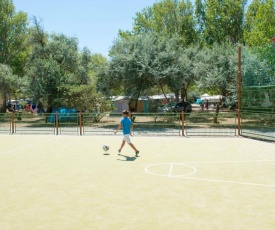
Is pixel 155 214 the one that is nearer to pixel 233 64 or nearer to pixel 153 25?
pixel 233 64

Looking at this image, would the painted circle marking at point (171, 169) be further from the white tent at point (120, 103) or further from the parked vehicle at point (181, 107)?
the white tent at point (120, 103)

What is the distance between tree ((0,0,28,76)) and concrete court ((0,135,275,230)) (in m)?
35.3

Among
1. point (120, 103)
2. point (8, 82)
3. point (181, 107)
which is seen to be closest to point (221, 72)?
point (181, 107)

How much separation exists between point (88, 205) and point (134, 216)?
1.17 metres

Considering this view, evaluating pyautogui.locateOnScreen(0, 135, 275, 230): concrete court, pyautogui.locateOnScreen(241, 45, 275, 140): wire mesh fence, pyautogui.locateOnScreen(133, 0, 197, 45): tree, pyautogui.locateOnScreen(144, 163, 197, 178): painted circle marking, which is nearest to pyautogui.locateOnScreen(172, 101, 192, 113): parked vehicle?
pyautogui.locateOnScreen(133, 0, 197, 45): tree

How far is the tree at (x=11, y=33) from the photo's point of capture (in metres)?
43.8

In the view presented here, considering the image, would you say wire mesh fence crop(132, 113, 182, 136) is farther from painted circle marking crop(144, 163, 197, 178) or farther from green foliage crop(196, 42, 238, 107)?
painted circle marking crop(144, 163, 197, 178)

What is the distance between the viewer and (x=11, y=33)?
4534cm

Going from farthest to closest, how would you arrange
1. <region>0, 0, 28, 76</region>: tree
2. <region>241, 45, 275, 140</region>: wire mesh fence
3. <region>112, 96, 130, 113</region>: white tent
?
<region>0, 0, 28, 76</region>: tree, <region>112, 96, 130, 113</region>: white tent, <region>241, 45, 275, 140</region>: wire mesh fence

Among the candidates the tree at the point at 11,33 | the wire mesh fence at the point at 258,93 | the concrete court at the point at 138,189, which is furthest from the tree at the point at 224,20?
the concrete court at the point at 138,189

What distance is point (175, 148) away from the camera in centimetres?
1434

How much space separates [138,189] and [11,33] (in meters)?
44.0

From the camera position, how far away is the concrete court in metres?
5.67

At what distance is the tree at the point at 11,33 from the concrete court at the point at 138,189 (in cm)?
3526
